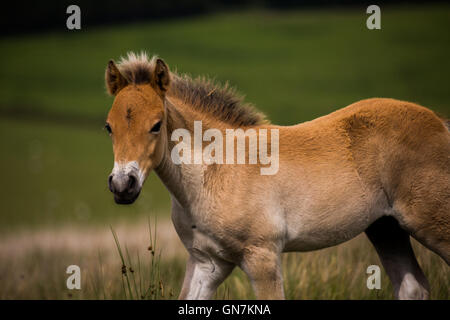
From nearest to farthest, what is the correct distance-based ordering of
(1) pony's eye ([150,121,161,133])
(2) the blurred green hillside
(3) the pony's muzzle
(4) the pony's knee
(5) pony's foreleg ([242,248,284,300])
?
1. (3) the pony's muzzle
2. (1) pony's eye ([150,121,161,133])
3. (5) pony's foreleg ([242,248,284,300])
4. (4) the pony's knee
5. (2) the blurred green hillside

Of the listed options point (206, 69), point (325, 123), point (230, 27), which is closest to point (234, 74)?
point (206, 69)

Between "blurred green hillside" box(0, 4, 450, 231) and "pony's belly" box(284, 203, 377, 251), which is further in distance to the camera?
"blurred green hillside" box(0, 4, 450, 231)

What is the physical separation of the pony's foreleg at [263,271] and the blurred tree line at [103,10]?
35.9 metres

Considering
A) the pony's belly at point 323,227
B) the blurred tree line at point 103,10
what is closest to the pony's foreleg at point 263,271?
the pony's belly at point 323,227

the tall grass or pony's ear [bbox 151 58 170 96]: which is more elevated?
pony's ear [bbox 151 58 170 96]

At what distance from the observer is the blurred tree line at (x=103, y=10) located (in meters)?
38.9

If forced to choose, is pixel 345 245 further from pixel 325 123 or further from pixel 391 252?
pixel 325 123

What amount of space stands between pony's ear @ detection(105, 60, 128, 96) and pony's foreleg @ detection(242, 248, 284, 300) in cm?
170

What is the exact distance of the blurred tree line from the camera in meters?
38.9

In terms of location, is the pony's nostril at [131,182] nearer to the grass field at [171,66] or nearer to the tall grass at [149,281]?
the tall grass at [149,281]

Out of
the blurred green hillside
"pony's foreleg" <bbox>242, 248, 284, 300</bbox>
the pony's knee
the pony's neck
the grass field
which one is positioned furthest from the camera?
the blurred green hillside

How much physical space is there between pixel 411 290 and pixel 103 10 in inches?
1537

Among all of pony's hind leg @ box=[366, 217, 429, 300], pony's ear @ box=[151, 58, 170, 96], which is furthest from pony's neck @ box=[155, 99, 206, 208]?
pony's hind leg @ box=[366, 217, 429, 300]

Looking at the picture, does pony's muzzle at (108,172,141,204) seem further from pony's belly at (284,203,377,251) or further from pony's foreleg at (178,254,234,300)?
pony's belly at (284,203,377,251)
